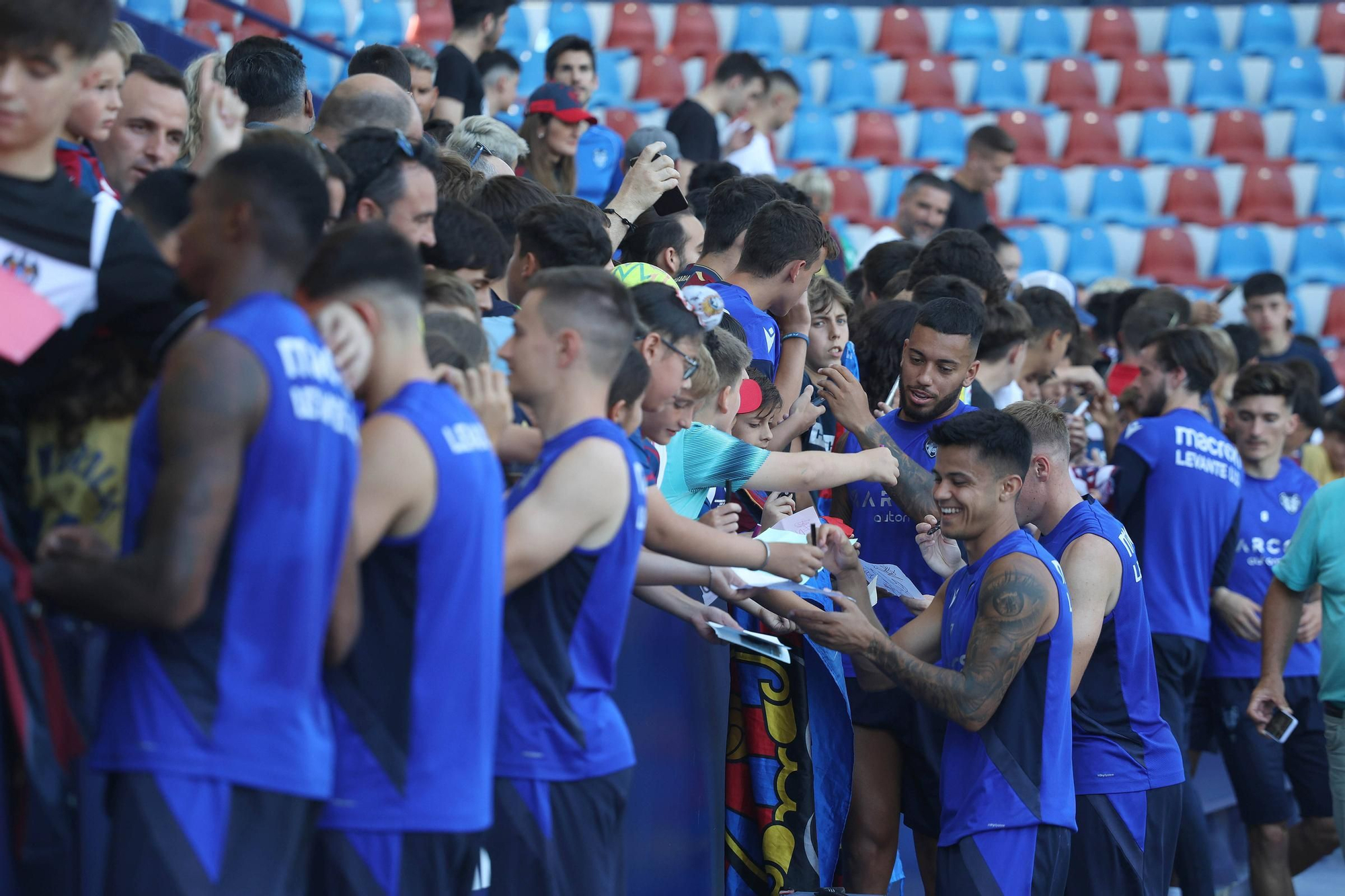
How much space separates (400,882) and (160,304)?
1065mm

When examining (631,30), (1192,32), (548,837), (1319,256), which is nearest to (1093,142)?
(1192,32)

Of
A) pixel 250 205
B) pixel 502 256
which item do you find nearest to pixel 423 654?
pixel 250 205

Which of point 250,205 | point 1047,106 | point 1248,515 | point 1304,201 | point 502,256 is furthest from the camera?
point 1047,106

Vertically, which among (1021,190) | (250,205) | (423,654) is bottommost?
(423,654)

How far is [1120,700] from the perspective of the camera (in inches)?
188

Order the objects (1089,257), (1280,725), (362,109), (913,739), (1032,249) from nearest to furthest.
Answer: (362,109)
(913,739)
(1280,725)
(1032,249)
(1089,257)

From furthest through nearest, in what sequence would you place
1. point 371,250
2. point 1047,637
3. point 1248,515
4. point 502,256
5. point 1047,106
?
point 1047,106
point 1248,515
point 1047,637
point 502,256
point 371,250

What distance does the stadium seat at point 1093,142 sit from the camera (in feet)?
52.5

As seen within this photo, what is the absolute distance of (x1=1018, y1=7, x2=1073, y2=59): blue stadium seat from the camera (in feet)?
56.3

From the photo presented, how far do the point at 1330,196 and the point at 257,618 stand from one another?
15.4m

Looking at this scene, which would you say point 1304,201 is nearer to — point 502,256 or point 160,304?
point 502,256

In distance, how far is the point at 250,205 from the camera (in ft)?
7.75

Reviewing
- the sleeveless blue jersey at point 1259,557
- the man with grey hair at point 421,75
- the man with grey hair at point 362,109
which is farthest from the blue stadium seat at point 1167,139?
the man with grey hair at point 362,109

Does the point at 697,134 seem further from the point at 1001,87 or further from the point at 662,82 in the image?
the point at 1001,87
